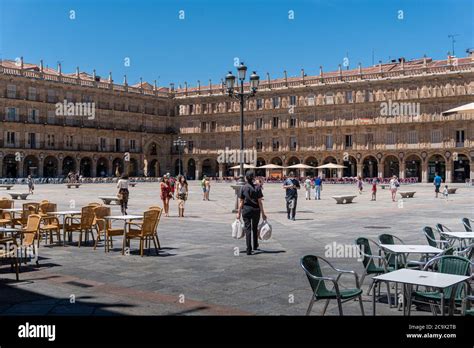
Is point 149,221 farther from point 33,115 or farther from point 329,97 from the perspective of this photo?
point 33,115

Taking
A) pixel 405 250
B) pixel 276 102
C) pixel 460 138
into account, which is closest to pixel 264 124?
pixel 276 102

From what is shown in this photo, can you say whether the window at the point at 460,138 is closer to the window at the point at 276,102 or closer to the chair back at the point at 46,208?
the window at the point at 276,102

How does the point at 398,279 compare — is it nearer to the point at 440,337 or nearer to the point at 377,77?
the point at 440,337

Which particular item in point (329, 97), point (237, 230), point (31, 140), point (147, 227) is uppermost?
point (329, 97)

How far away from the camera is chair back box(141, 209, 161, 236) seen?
952 cm

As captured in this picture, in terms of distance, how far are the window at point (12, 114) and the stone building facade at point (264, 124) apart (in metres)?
0.15

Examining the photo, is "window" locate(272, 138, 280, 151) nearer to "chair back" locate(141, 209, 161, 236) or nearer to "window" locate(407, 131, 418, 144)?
Result: "window" locate(407, 131, 418, 144)

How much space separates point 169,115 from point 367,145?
94.4ft

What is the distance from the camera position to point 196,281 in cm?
742

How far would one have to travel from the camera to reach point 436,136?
174 ft

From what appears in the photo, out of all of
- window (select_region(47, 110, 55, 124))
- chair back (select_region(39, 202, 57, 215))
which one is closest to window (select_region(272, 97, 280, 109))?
window (select_region(47, 110, 55, 124))

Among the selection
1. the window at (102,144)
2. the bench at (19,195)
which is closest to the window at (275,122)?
the window at (102,144)

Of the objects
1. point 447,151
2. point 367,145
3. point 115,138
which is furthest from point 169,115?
point 447,151

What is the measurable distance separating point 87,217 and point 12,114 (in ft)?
163
